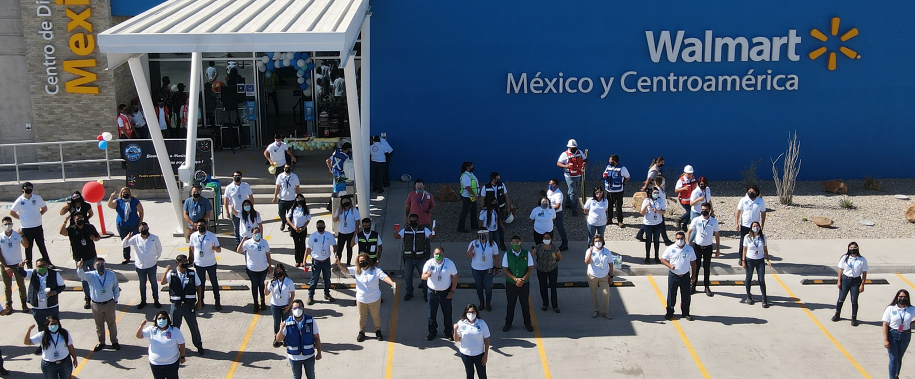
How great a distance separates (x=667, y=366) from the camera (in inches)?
496

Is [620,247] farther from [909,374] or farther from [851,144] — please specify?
[851,144]

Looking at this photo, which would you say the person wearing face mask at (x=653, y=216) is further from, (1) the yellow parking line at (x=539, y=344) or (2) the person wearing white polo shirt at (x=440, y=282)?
(2) the person wearing white polo shirt at (x=440, y=282)

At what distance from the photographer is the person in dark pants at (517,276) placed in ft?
44.0

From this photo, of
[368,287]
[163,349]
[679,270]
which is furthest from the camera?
[679,270]

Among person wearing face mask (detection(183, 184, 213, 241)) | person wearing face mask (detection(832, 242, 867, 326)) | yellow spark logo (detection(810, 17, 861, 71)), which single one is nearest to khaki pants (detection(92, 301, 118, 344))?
person wearing face mask (detection(183, 184, 213, 241))

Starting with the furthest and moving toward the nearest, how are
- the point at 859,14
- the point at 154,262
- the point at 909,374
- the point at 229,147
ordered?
the point at 229,147, the point at 859,14, the point at 154,262, the point at 909,374

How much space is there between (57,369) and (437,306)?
16.4 feet

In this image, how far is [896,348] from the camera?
1184cm

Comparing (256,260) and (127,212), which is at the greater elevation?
(127,212)

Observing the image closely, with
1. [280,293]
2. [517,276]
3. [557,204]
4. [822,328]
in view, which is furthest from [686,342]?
[280,293]

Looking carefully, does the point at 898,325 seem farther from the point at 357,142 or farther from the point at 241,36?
the point at 241,36

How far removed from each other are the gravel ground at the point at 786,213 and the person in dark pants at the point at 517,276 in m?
3.91

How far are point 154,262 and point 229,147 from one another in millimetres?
8741

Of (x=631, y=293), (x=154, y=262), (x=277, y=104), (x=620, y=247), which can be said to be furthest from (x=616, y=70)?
(x=154, y=262)
